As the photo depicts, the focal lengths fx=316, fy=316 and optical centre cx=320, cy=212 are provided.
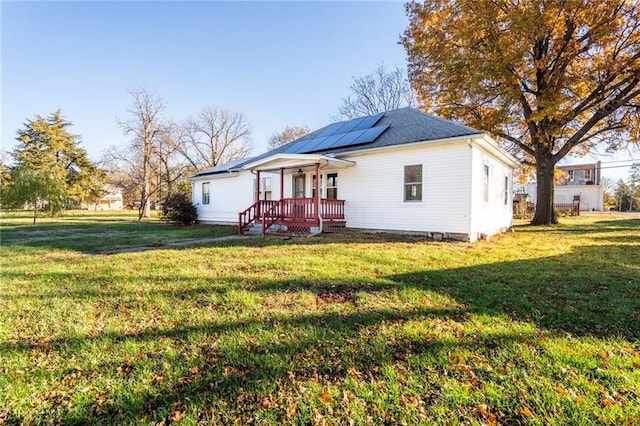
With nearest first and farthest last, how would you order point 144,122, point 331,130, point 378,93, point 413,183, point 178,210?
point 413,183 → point 331,130 → point 178,210 → point 144,122 → point 378,93

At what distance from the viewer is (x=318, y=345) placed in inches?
121

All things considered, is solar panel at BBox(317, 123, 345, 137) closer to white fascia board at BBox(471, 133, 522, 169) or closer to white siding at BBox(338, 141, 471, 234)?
white siding at BBox(338, 141, 471, 234)

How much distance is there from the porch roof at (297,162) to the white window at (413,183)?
2.16 meters

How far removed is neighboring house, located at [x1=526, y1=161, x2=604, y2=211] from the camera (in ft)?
133

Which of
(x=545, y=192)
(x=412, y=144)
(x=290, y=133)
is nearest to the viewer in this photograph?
(x=412, y=144)

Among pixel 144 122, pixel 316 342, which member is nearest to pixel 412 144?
pixel 316 342

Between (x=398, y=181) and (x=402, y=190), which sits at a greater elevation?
(x=398, y=181)

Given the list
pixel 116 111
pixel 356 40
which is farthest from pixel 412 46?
pixel 116 111

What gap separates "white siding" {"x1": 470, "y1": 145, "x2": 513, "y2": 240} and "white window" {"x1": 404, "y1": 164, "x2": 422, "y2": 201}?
1.66 m

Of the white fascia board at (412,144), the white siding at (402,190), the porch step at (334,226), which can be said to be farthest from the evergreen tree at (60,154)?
the white siding at (402,190)

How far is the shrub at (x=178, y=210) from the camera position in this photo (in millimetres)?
16969

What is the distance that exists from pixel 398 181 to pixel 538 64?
10111mm

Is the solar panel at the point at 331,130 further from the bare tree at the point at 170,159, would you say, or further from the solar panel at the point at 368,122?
the bare tree at the point at 170,159

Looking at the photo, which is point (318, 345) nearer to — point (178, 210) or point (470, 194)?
point (470, 194)
